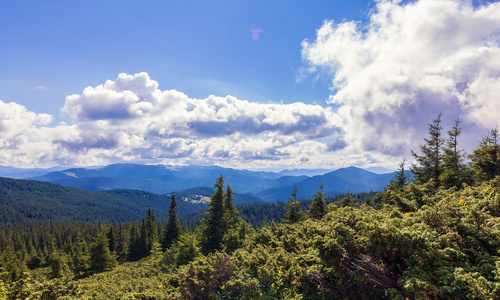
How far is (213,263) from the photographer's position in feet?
48.2

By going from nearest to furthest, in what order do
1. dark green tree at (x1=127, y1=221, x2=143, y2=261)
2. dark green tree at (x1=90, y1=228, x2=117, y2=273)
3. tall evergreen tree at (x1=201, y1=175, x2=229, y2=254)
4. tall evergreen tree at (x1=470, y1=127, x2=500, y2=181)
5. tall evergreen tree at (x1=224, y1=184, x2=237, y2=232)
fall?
tall evergreen tree at (x1=470, y1=127, x2=500, y2=181) → tall evergreen tree at (x1=201, y1=175, x2=229, y2=254) → tall evergreen tree at (x1=224, y1=184, x2=237, y2=232) → dark green tree at (x1=90, y1=228, x2=117, y2=273) → dark green tree at (x1=127, y1=221, x2=143, y2=261)

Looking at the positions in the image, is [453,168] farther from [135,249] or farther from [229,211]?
[135,249]

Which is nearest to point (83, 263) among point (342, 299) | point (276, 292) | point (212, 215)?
point (212, 215)

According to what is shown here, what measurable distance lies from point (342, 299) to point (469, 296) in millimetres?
3951

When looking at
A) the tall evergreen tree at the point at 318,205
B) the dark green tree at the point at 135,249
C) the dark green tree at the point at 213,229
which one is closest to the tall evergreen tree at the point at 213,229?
the dark green tree at the point at 213,229

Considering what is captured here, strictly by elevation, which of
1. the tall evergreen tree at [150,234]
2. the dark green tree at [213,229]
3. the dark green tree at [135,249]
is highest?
the dark green tree at [213,229]

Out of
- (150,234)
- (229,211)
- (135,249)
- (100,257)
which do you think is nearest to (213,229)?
(229,211)

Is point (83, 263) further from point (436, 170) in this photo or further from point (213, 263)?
point (436, 170)

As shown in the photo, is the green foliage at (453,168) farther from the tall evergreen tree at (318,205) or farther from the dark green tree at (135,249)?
the dark green tree at (135,249)

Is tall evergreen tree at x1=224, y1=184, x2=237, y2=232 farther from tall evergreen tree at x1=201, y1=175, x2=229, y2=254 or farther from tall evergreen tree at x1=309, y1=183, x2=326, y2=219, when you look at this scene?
tall evergreen tree at x1=309, y1=183, x2=326, y2=219

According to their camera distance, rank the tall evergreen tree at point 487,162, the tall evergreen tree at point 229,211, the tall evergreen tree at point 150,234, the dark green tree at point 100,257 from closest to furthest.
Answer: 1. the tall evergreen tree at point 487,162
2. the tall evergreen tree at point 229,211
3. the dark green tree at point 100,257
4. the tall evergreen tree at point 150,234

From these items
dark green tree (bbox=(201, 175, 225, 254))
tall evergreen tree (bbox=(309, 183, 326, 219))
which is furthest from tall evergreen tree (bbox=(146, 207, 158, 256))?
tall evergreen tree (bbox=(309, 183, 326, 219))

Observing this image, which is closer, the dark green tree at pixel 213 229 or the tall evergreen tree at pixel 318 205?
the dark green tree at pixel 213 229

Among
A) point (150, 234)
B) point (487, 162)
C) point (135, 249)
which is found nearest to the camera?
point (487, 162)
